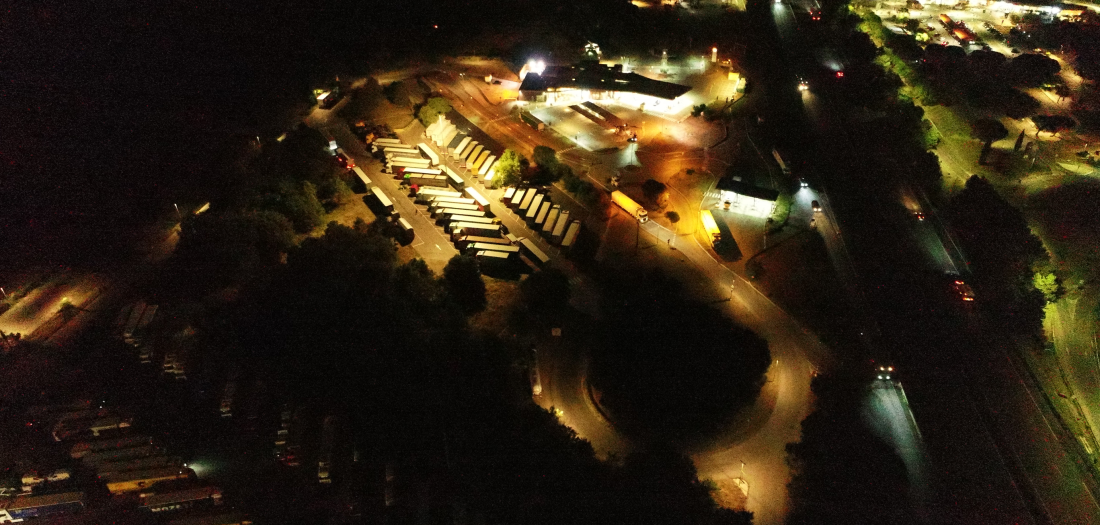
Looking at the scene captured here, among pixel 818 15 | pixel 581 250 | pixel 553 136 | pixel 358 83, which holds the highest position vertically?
pixel 818 15

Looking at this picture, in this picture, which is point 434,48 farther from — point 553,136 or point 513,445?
point 513,445

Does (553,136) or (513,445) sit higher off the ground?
(553,136)

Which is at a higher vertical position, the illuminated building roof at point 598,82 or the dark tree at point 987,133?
the illuminated building roof at point 598,82

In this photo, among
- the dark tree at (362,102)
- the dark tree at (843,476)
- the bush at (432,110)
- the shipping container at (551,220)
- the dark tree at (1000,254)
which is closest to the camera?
the dark tree at (843,476)

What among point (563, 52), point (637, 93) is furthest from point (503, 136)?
point (563, 52)

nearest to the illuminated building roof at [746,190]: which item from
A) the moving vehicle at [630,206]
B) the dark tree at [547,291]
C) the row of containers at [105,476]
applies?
the moving vehicle at [630,206]

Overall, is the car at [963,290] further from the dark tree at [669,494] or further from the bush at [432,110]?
the bush at [432,110]

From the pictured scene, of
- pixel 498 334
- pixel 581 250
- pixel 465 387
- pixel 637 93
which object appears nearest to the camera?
pixel 465 387
